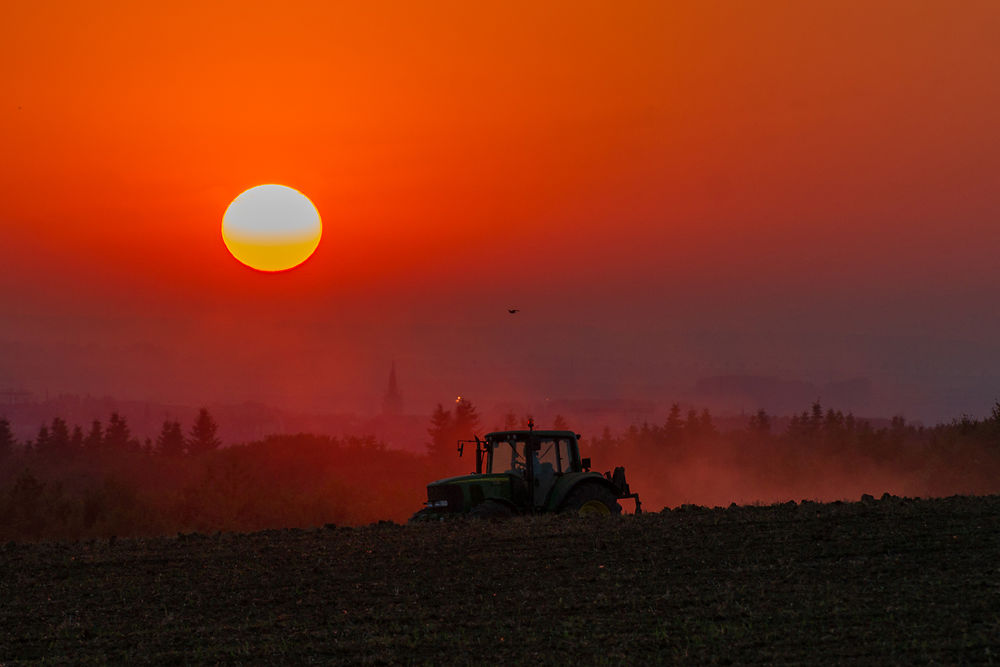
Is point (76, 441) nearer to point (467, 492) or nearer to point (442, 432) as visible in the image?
point (442, 432)

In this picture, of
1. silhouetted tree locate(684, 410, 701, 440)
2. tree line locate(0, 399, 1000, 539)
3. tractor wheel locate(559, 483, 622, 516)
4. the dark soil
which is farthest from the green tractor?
silhouetted tree locate(684, 410, 701, 440)

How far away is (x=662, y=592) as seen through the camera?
13344 millimetres

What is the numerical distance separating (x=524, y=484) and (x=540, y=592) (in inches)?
301

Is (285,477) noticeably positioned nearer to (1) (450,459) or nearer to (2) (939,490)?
(1) (450,459)

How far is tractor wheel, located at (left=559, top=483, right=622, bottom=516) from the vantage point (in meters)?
21.3

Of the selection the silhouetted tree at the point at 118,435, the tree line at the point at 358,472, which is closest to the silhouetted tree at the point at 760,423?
the tree line at the point at 358,472

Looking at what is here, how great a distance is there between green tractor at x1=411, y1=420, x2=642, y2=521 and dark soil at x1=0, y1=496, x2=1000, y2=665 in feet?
5.28

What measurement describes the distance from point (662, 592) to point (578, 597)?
3.65ft

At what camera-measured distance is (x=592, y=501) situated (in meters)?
21.8

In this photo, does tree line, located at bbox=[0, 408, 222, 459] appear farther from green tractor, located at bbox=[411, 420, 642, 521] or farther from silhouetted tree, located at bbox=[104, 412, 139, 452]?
green tractor, located at bbox=[411, 420, 642, 521]

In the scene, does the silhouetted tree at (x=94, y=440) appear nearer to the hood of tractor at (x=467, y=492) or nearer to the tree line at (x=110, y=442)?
the tree line at (x=110, y=442)

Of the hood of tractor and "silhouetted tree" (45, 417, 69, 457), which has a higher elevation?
"silhouetted tree" (45, 417, 69, 457)

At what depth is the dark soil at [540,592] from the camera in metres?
11.0

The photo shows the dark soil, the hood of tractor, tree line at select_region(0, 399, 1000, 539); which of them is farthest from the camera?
tree line at select_region(0, 399, 1000, 539)
